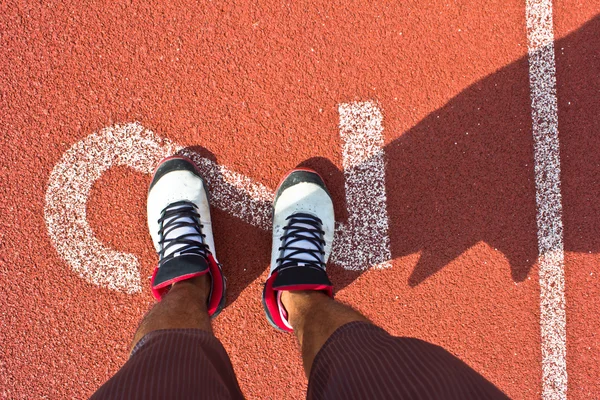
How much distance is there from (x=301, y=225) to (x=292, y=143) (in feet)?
1.59

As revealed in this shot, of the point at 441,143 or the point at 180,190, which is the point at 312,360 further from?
the point at 441,143

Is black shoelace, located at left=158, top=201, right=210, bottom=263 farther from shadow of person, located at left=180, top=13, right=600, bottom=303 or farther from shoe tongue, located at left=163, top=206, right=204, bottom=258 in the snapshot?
shadow of person, located at left=180, top=13, right=600, bottom=303

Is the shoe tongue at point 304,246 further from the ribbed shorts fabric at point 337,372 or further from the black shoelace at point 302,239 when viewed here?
the ribbed shorts fabric at point 337,372

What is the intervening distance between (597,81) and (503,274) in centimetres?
127

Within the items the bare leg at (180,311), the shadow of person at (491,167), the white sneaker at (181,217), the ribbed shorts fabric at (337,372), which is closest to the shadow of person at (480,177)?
the shadow of person at (491,167)

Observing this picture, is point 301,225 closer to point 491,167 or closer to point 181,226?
point 181,226

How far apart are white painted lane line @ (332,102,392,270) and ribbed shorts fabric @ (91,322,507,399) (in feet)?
2.45

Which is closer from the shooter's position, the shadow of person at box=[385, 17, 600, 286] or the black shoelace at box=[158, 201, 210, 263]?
the black shoelace at box=[158, 201, 210, 263]

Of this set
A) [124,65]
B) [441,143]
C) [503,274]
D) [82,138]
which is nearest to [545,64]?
[441,143]

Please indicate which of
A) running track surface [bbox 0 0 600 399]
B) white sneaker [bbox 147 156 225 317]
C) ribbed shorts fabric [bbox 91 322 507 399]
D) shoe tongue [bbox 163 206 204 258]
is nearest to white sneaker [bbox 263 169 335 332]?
running track surface [bbox 0 0 600 399]

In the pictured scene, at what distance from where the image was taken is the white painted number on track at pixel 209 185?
6.70ft

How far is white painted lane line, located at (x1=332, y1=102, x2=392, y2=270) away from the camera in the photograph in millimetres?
2096

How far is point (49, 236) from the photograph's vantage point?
2055 mm

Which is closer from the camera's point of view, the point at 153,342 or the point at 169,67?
the point at 153,342
